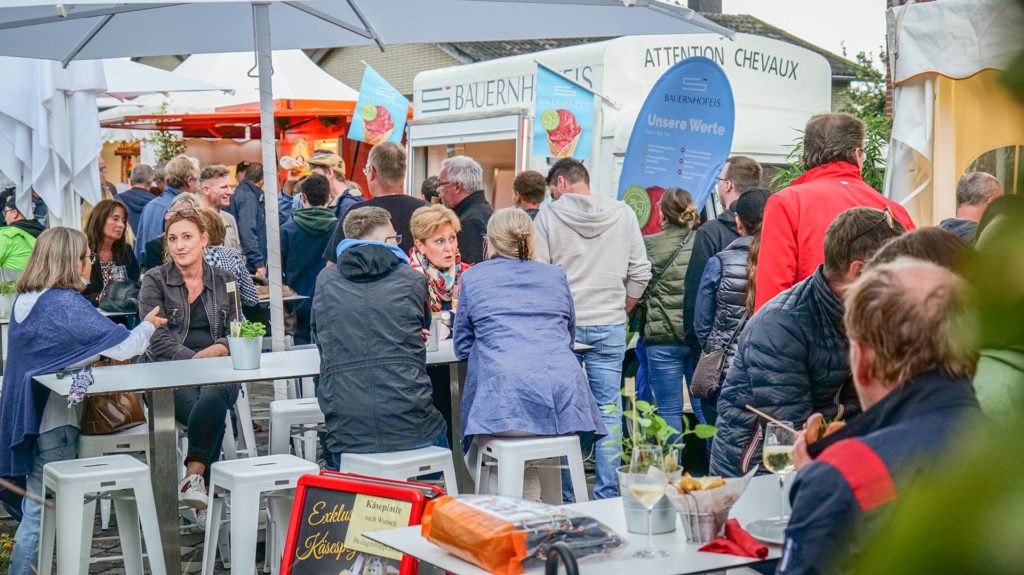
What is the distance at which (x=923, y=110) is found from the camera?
5074 millimetres

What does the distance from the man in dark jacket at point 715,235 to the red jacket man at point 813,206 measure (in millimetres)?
1557

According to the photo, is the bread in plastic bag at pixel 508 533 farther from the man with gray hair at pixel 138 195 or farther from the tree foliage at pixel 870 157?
the man with gray hair at pixel 138 195

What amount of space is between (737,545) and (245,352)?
9.26 ft

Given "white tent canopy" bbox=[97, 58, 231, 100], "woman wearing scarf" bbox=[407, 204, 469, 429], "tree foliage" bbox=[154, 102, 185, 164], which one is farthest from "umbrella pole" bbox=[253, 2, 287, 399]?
"tree foliage" bbox=[154, 102, 185, 164]

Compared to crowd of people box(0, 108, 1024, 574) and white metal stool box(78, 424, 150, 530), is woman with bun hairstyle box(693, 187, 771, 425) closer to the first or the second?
crowd of people box(0, 108, 1024, 574)

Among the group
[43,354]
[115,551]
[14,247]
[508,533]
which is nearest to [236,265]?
[115,551]

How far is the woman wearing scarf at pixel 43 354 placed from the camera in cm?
447

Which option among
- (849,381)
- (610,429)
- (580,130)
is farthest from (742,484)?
(580,130)

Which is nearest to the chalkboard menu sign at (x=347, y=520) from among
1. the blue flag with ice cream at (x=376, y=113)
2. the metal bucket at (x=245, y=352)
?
the metal bucket at (x=245, y=352)

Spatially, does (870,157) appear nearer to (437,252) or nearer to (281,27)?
(437,252)

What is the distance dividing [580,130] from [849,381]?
565cm

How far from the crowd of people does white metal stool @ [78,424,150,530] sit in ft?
0.68

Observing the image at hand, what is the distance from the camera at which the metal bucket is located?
4.75 metres

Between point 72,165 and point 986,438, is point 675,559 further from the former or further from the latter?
point 72,165
